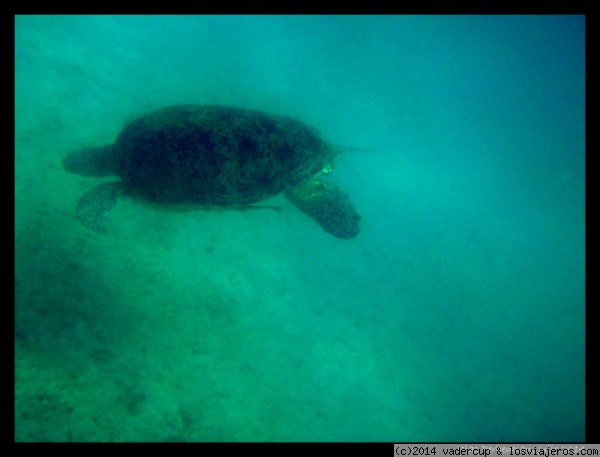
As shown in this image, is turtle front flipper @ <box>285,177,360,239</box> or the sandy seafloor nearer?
the sandy seafloor

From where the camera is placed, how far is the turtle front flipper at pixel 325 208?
7.01 meters

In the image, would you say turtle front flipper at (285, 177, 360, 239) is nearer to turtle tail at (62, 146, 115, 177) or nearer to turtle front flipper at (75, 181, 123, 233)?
turtle front flipper at (75, 181, 123, 233)

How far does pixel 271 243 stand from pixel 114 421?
14.5 feet

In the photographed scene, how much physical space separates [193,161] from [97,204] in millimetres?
1810

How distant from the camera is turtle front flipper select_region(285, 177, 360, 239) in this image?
7.01 meters

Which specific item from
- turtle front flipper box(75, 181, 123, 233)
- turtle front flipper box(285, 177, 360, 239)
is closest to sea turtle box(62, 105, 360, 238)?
turtle front flipper box(75, 181, 123, 233)

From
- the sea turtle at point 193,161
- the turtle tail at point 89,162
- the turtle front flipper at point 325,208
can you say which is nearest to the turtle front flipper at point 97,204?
the sea turtle at point 193,161

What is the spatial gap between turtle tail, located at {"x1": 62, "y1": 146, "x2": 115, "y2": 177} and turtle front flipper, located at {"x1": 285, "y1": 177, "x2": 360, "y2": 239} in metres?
3.67

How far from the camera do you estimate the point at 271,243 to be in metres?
7.30

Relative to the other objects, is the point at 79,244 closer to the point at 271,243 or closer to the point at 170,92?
the point at 271,243

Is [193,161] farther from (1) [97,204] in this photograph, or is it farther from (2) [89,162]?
(2) [89,162]

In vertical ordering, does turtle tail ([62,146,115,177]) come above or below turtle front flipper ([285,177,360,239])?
above

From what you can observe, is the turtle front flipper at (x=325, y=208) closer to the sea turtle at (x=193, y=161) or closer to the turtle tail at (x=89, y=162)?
the sea turtle at (x=193, y=161)

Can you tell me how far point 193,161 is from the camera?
5402 millimetres
